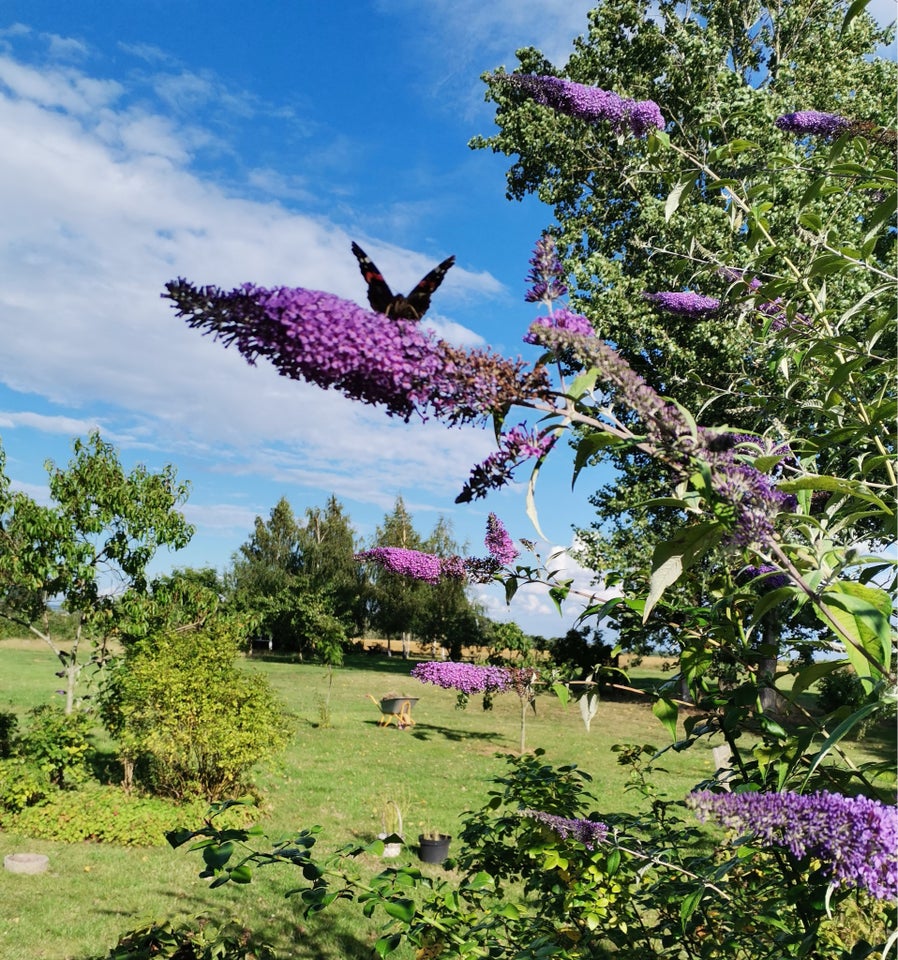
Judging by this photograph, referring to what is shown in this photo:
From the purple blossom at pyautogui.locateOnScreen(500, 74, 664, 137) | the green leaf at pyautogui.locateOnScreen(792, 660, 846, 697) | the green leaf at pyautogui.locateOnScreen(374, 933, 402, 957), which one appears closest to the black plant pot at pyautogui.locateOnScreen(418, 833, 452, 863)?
the green leaf at pyautogui.locateOnScreen(374, 933, 402, 957)

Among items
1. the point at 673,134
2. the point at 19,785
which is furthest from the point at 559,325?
the point at 673,134

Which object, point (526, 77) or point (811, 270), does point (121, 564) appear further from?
point (811, 270)

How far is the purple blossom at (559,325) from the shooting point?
3.76ft

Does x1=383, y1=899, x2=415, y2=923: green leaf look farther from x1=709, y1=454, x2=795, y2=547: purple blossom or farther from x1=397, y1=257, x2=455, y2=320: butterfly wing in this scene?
x1=397, y1=257, x2=455, y2=320: butterfly wing

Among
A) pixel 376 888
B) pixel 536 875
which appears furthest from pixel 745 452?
pixel 536 875

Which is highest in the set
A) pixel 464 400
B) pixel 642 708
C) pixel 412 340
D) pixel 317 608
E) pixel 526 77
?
pixel 526 77

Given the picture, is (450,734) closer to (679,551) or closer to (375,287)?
(375,287)

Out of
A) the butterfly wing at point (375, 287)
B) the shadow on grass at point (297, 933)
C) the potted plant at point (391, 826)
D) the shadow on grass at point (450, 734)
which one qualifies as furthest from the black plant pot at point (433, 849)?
the shadow on grass at point (450, 734)

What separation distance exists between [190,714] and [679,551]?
8070mm

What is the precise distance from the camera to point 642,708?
70.2 ft

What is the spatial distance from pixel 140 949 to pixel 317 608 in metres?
19.3

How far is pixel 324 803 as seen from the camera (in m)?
9.15

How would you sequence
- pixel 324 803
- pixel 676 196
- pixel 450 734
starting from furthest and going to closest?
1. pixel 450 734
2. pixel 324 803
3. pixel 676 196

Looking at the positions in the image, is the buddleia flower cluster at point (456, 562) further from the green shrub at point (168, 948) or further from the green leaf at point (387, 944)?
the green shrub at point (168, 948)
